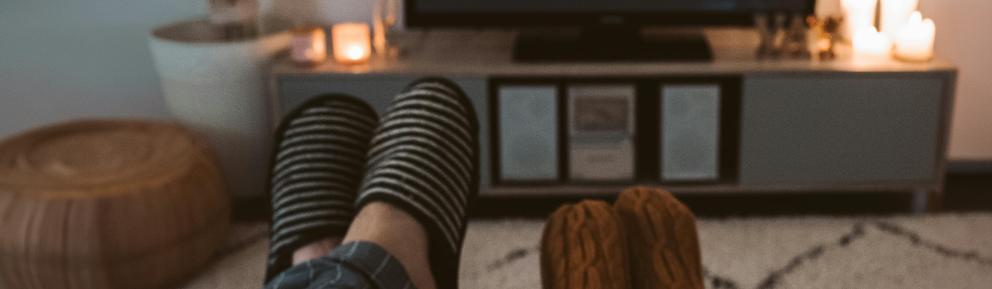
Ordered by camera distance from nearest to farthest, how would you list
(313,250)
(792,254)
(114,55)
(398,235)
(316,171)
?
(398,235) < (313,250) < (316,171) < (792,254) < (114,55)

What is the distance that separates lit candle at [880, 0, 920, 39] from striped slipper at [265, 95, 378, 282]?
1200 mm

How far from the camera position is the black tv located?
2.28 m

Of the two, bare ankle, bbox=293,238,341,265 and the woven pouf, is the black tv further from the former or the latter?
bare ankle, bbox=293,238,341,265

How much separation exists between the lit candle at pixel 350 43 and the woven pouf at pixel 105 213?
386 mm

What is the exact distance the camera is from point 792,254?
2090 mm

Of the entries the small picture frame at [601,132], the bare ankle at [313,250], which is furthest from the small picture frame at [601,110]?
the bare ankle at [313,250]

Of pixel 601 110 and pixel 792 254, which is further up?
pixel 601 110

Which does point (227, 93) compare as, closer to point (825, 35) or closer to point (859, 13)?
point (825, 35)

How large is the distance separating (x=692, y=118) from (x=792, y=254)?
362mm

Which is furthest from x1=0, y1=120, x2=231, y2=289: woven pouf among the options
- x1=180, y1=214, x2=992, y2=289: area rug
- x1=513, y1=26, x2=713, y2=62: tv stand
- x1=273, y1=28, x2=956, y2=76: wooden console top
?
x1=513, y1=26, x2=713, y2=62: tv stand

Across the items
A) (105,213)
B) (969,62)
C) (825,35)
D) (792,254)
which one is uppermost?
(825,35)

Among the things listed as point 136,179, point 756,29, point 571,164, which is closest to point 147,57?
point 136,179

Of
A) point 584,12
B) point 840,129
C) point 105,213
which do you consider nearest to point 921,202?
point 840,129

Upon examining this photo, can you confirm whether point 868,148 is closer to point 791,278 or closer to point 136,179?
point 791,278
